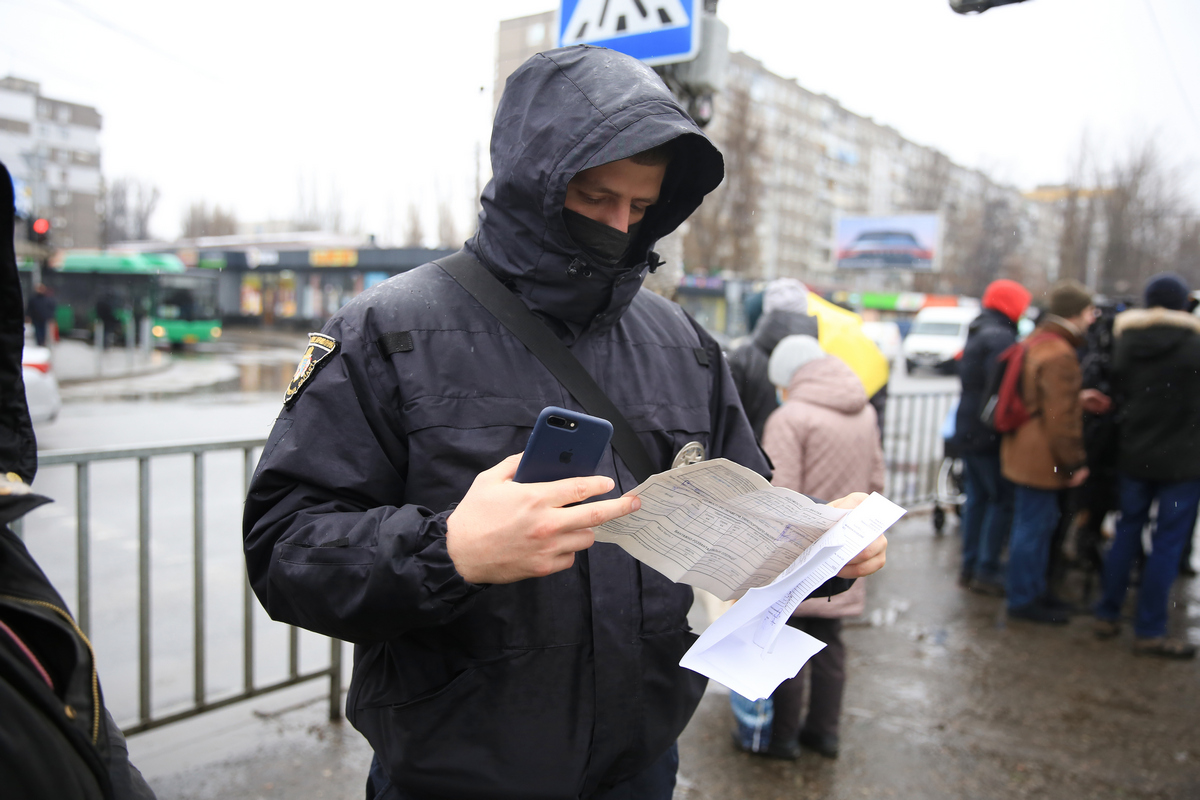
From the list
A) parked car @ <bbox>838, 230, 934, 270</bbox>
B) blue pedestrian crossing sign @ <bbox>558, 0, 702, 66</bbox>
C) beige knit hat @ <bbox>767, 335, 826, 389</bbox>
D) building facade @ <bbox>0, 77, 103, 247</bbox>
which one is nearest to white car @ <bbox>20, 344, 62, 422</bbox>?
building facade @ <bbox>0, 77, 103, 247</bbox>

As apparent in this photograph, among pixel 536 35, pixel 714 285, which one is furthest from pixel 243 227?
pixel 536 35

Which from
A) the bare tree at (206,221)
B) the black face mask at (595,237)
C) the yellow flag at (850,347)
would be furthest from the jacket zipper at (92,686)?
the bare tree at (206,221)

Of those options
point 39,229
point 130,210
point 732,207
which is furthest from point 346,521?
point 130,210

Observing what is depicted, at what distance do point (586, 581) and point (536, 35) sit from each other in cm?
513

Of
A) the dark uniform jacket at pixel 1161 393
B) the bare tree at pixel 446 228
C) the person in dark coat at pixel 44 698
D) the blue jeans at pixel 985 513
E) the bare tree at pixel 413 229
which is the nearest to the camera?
the person in dark coat at pixel 44 698

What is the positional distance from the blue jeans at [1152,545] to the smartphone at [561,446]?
452cm

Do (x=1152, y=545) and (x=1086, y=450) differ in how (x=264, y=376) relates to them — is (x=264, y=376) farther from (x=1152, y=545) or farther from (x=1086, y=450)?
(x=1152, y=545)

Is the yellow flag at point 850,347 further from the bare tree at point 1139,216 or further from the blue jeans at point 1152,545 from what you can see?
the bare tree at point 1139,216

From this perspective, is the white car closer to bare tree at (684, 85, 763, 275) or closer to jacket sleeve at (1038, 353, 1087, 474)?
jacket sleeve at (1038, 353, 1087, 474)

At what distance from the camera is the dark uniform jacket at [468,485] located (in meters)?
1.30

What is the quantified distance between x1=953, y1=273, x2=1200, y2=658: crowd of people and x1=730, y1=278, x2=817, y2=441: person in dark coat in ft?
5.28

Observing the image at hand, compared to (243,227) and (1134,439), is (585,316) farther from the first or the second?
(243,227)

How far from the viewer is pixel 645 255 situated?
1646 millimetres

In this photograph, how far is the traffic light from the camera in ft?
50.3
